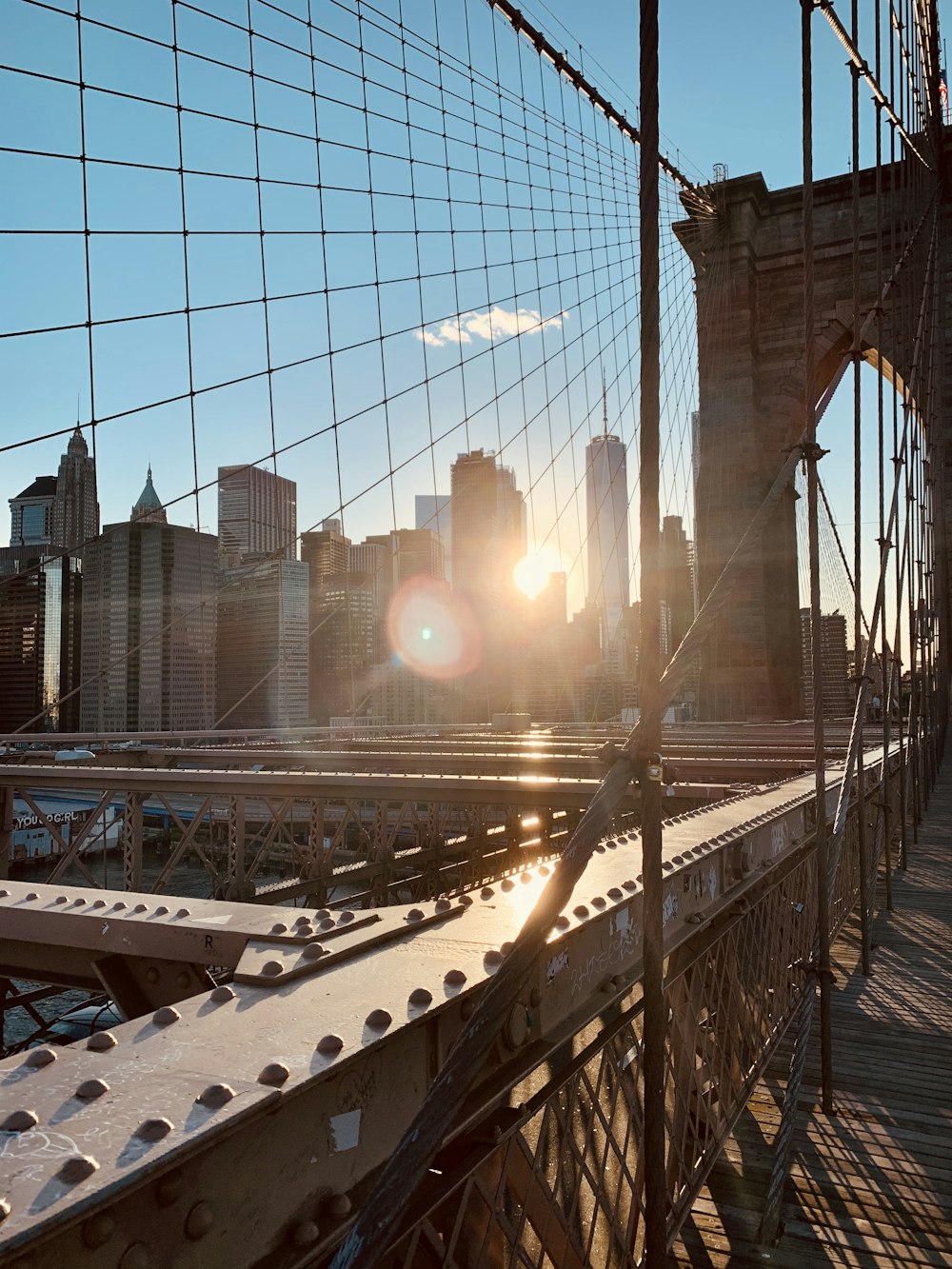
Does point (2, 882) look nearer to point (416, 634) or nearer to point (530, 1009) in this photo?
point (530, 1009)

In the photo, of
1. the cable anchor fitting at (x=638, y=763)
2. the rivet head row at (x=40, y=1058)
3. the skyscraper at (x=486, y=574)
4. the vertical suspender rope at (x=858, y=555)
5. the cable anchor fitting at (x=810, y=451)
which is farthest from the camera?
the skyscraper at (x=486, y=574)

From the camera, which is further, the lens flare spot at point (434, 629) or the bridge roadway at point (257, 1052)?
the lens flare spot at point (434, 629)

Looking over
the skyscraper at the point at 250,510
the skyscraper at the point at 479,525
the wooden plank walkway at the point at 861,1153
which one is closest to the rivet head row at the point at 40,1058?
the wooden plank walkway at the point at 861,1153

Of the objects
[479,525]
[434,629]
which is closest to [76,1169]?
[434,629]

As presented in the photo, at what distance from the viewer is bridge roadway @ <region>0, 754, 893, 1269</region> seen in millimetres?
1118

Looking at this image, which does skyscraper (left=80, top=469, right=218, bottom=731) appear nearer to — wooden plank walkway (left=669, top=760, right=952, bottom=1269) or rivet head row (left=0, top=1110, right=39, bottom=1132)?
wooden plank walkway (left=669, top=760, right=952, bottom=1269)

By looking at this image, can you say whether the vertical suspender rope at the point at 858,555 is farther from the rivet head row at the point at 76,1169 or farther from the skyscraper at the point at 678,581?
the skyscraper at the point at 678,581

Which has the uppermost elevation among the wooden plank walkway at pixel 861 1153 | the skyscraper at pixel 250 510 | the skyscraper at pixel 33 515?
the skyscraper at pixel 250 510

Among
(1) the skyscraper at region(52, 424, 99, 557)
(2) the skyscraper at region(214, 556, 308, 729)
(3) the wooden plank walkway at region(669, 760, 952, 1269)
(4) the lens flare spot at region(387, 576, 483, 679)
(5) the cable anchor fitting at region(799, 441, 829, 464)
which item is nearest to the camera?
(3) the wooden plank walkway at region(669, 760, 952, 1269)

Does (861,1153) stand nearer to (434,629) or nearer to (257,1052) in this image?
(257,1052)

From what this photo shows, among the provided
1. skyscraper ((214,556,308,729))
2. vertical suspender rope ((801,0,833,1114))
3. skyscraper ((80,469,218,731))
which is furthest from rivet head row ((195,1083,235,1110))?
skyscraper ((214,556,308,729))

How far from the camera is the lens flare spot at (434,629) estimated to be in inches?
621

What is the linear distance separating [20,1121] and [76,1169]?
19 centimetres

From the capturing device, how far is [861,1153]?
3879 millimetres
